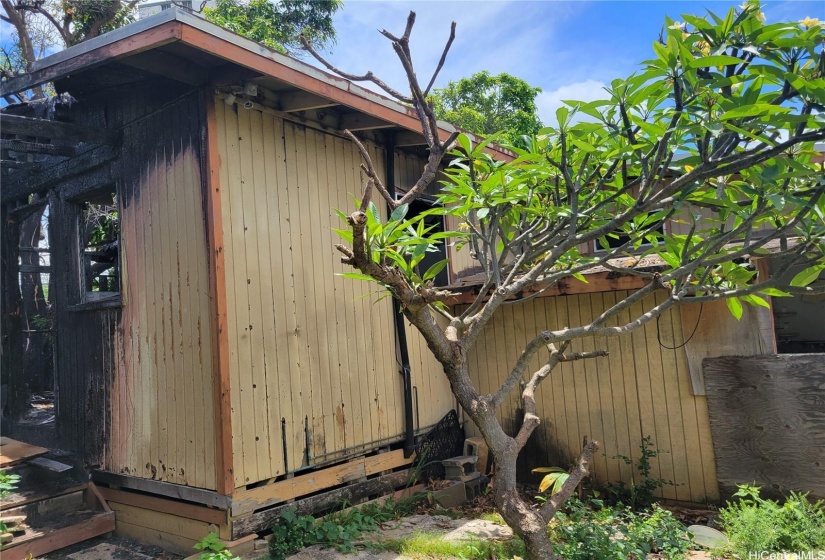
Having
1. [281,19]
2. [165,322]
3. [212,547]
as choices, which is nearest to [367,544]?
[212,547]

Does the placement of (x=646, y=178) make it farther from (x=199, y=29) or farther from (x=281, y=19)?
(x=281, y=19)

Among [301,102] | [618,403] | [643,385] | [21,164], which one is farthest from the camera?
[21,164]

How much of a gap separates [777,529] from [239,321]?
4.12 meters

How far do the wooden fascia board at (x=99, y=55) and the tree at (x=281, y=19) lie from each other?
31.5ft

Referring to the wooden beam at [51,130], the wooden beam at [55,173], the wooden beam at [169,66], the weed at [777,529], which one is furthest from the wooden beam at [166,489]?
the weed at [777,529]

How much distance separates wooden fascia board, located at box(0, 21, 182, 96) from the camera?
353cm

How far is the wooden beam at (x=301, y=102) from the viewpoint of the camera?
4.61 meters

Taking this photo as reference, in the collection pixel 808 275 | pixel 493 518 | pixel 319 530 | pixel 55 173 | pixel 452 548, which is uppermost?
pixel 55 173

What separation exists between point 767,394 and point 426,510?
10.3 feet

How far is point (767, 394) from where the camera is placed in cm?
475

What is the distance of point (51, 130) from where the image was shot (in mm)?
4703

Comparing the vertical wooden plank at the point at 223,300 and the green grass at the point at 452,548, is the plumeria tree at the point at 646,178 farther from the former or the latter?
the vertical wooden plank at the point at 223,300

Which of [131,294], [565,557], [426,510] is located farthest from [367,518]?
[131,294]

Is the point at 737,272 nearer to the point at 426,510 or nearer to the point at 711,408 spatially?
the point at 711,408
